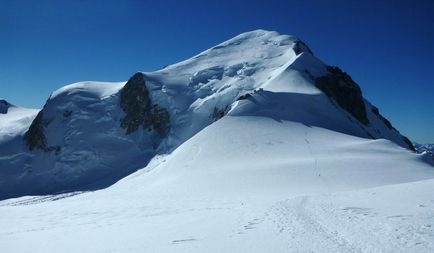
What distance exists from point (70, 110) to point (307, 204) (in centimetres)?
5761

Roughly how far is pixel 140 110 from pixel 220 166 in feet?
111

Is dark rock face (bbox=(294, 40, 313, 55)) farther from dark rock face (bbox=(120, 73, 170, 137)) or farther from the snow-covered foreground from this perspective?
the snow-covered foreground

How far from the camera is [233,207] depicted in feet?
54.4

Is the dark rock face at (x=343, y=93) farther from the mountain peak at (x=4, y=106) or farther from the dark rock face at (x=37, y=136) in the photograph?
the mountain peak at (x=4, y=106)

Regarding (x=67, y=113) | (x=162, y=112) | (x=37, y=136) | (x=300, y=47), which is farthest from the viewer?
(x=300, y=47)

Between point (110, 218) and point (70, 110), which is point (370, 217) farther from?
point (70, 110)

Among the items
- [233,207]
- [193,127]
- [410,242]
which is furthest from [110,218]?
[193,127]

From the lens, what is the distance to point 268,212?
14.5m

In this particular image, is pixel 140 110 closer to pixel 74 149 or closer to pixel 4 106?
pixel 74 149

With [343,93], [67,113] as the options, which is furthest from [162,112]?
[343,93]

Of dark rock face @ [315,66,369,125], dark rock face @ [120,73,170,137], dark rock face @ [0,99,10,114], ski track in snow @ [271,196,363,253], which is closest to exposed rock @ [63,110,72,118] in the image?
dark rock face @ [120,73,170,137]

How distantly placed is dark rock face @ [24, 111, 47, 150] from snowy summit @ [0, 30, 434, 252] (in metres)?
0.22

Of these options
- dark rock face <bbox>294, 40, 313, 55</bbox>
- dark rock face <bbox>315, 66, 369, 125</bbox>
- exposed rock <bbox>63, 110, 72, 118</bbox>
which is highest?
dark rock face <bbox>294, 40, 313, 55</bbox>

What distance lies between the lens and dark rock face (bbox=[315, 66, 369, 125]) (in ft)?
194
